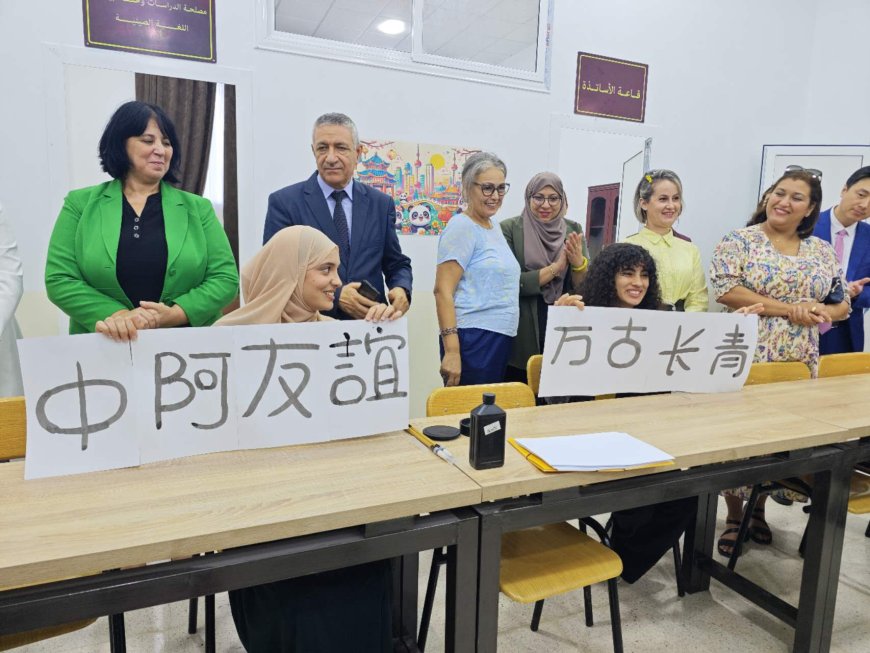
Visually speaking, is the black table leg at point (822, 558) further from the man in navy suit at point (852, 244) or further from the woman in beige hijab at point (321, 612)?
the man in navy suit at point (852, 244)

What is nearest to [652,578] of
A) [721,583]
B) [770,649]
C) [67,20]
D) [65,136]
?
[721,583]

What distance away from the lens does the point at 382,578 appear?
1.21m

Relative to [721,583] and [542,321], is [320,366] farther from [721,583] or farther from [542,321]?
[721,583]

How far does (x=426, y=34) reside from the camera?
3316 millimetres

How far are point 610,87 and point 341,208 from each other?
2.50 meters

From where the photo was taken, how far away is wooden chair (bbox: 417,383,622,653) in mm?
1403

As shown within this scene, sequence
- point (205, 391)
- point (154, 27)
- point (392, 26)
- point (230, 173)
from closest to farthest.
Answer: point (205, 391) < point (154, 27) < point (230, 173) < point (392, 26)

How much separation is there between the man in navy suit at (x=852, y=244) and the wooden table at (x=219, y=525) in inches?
101


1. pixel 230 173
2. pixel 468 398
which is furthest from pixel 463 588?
pixel 230 173

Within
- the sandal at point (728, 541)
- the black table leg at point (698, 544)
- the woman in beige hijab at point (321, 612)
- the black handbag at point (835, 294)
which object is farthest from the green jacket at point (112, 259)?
the black handbag at point (835, 294)

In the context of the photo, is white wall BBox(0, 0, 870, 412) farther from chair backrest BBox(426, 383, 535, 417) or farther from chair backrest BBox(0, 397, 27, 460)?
chair backrest BBox(426, 383, 535, 417)

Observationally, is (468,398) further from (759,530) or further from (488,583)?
(759,530)

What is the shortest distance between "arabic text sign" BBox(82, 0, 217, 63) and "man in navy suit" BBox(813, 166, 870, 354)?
3148mm

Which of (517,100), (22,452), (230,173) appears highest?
(517,100)
